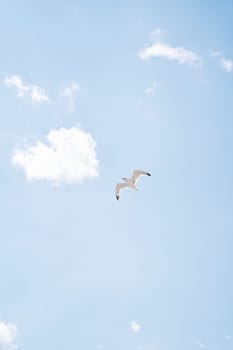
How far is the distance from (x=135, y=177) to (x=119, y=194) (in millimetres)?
4604

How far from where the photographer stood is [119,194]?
198 feet

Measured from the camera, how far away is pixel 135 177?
56469 millimetres

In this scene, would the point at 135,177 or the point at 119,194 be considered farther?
the point at 119,194
